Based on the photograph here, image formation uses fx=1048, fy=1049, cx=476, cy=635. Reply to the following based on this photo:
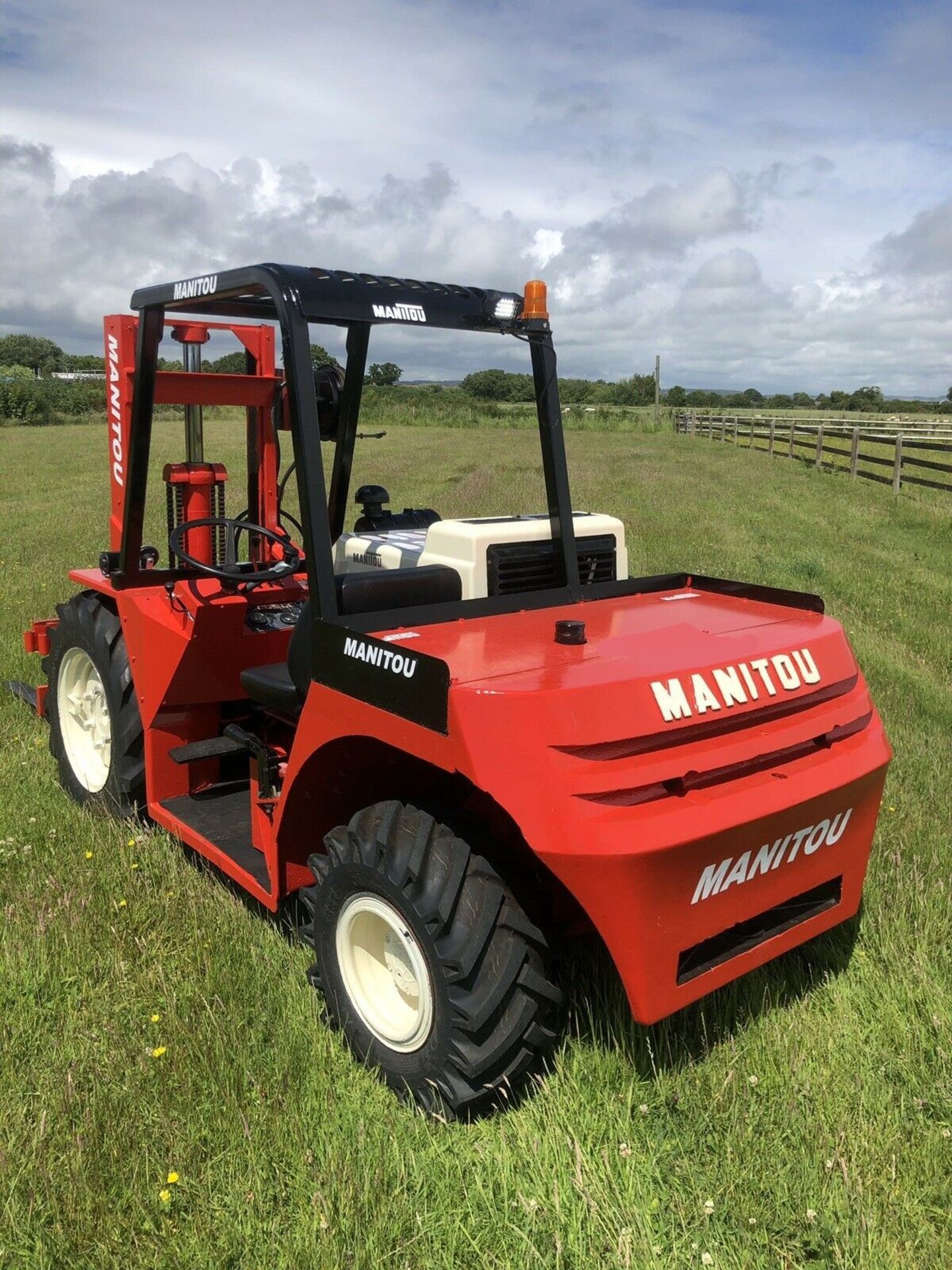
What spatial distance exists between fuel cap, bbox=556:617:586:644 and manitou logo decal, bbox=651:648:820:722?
349 mm

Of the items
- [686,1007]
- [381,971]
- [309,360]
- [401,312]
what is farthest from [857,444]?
[381,971]

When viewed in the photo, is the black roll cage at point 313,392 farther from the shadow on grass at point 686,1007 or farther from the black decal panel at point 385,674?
the shadow on grass at point 686,1007

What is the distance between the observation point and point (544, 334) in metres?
3.33

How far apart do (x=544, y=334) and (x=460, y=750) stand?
63.1 inches

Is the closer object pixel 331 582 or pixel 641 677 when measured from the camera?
pixel 641 677

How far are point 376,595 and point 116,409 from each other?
1.62 m

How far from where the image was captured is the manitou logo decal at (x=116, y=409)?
13.0 feet

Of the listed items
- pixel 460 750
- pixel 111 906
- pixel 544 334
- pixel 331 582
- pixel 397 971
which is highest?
pixel 544 334

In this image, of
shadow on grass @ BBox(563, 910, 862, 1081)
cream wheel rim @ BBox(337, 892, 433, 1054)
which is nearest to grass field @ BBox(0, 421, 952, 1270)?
shadow on grass @ BBox(563, 910, 862, 1081)

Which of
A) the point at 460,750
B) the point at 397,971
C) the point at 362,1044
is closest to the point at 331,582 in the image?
the point at 460,750

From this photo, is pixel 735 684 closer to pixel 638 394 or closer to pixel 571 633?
pixel 571 633

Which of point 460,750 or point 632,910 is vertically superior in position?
point 460,750

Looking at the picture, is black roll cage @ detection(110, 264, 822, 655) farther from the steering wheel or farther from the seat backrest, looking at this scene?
the steering wheel

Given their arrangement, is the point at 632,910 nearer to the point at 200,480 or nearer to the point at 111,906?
the point at 111,906
